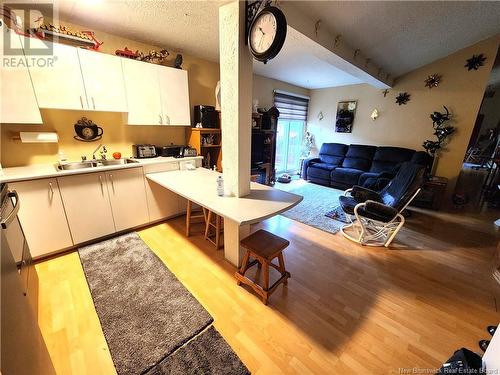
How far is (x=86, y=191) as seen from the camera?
7.27 feet

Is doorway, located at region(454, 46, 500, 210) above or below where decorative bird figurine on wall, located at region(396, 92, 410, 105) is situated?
below

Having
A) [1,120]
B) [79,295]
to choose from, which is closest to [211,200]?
[79,295]

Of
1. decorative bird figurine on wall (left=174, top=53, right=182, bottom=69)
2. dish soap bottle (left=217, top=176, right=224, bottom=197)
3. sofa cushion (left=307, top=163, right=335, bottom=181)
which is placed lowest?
sofa cushion (left=307, top=163, right=335, bottom=181)

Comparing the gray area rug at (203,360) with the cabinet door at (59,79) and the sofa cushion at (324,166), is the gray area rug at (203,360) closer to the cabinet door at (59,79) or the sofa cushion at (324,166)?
the cabinet door at (59,79)

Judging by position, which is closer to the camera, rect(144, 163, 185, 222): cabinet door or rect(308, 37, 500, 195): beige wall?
rect(144, 163, 185, 222): cabinet door

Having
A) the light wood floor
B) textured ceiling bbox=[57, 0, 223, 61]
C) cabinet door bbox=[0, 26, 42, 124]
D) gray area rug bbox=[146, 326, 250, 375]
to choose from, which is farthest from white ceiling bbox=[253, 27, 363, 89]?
gray area rug bbox=[146, 326, 250, 375]

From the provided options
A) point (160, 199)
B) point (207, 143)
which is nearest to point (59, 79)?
point (160, 199)

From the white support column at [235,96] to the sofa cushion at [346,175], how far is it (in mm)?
3408

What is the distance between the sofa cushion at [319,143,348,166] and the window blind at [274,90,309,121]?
3.78ft

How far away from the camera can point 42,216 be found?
200 cm

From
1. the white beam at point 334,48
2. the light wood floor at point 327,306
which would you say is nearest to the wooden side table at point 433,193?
the light wood floor at point 327,306

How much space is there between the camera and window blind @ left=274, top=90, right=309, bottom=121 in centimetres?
505

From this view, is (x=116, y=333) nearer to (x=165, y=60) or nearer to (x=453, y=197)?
(x=165, y=60)

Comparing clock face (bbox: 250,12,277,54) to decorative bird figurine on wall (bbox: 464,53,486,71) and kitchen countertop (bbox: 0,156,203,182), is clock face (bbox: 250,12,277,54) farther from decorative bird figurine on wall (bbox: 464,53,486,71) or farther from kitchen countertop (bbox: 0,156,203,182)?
decorative bird figurine on wall (bbox: 464,53,486,71)
